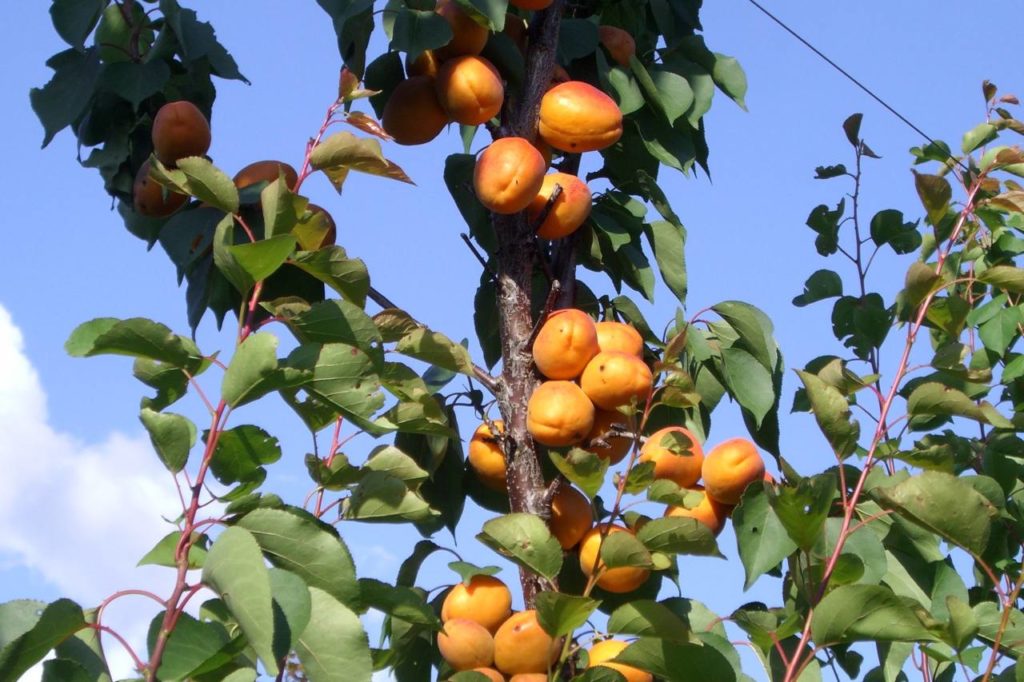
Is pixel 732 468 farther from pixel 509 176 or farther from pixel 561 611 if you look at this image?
pixel 509 176

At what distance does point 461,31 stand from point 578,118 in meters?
0.23

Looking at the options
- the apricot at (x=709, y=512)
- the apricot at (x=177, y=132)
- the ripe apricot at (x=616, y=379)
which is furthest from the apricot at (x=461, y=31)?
the apricot at (x=709, y=512)

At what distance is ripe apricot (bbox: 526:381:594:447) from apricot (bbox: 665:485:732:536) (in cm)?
19

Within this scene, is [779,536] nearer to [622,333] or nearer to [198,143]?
[622,333]

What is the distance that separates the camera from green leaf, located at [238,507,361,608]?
123 centimetres

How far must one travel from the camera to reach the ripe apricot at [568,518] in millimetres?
1696

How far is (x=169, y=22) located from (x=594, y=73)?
0.74 m

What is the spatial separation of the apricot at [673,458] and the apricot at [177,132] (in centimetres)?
80

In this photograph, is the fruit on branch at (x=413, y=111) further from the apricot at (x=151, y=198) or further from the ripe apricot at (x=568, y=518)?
the ripe apricot at (x=568, y=518)

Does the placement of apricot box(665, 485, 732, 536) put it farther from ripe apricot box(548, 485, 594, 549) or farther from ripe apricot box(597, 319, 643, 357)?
ripe apricot box(597, 319, 643, 357)

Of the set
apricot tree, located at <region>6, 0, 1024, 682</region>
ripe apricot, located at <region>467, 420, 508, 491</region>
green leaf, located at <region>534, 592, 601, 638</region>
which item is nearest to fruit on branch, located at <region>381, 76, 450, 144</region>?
apricot tree, located at <region>6, 0, 1024, 682</region>

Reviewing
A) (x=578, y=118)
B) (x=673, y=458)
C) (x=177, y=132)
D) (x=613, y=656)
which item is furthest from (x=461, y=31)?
(x=613, y=656)

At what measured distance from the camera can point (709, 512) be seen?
175 cm

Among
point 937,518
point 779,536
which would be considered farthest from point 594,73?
point 937,518
